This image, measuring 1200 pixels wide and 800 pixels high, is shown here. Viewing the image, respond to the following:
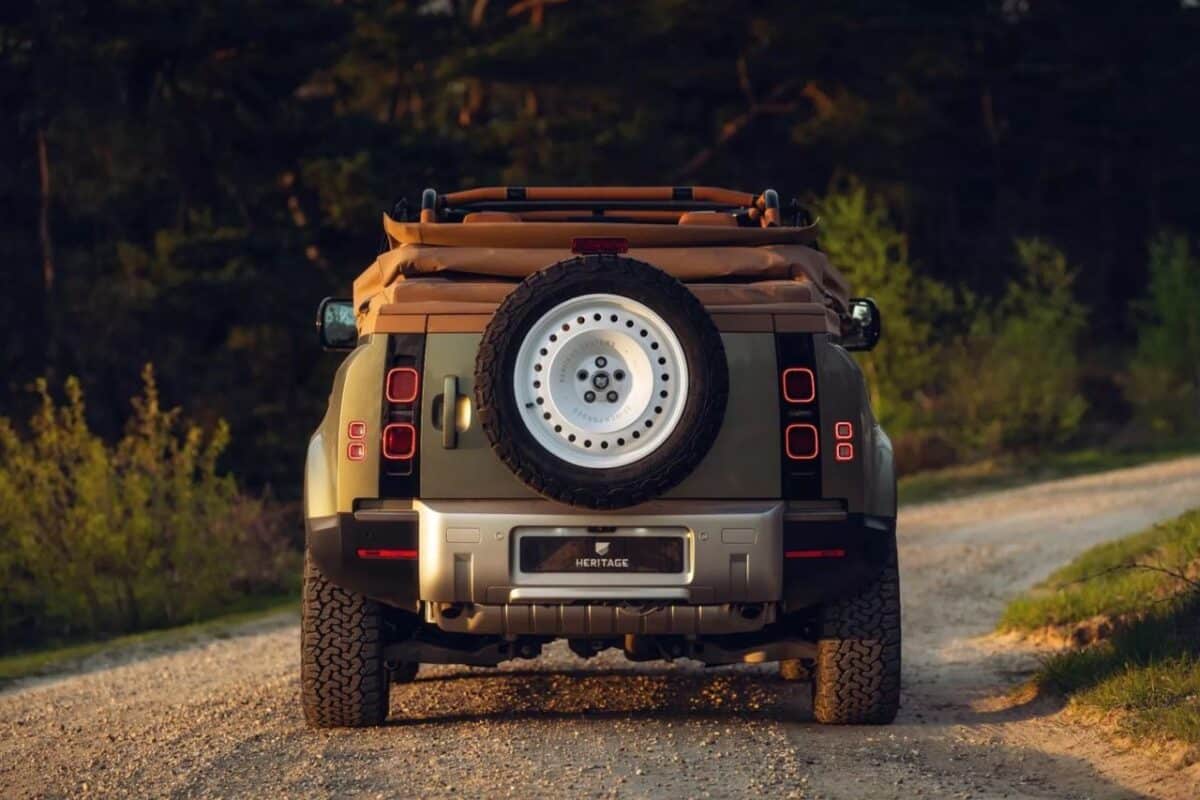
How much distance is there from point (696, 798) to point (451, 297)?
2.32 metres

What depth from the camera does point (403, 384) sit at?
26.9 feet

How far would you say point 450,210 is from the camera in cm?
1006

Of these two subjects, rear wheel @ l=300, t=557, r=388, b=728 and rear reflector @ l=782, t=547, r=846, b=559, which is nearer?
rear reflector @ l=782, t=547, r=846, b=559

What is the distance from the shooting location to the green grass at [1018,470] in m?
25.8

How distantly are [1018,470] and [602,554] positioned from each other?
20.4 meters

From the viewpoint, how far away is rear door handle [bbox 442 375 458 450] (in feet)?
26.6

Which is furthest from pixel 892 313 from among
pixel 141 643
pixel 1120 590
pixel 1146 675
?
pixel 1146 675

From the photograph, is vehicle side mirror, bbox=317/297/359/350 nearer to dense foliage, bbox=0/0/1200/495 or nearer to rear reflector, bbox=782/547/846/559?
rear reflector, bbox=782/547/846/559

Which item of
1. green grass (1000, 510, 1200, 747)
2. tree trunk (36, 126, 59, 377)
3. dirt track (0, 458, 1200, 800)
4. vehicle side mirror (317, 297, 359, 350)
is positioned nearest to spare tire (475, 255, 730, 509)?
dirt track (0, 458, 1200, 800)

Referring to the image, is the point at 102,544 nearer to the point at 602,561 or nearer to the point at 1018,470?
the point at 602,561

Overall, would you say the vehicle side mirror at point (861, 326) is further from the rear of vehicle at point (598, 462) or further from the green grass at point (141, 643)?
the green grass at point (141, 643)

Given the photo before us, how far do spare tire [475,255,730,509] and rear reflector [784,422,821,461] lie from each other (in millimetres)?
377

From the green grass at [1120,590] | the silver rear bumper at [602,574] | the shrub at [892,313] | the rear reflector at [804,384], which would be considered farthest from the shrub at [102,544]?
the shrub at [892,313]

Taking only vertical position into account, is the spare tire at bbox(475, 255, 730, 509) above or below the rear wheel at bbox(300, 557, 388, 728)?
above
